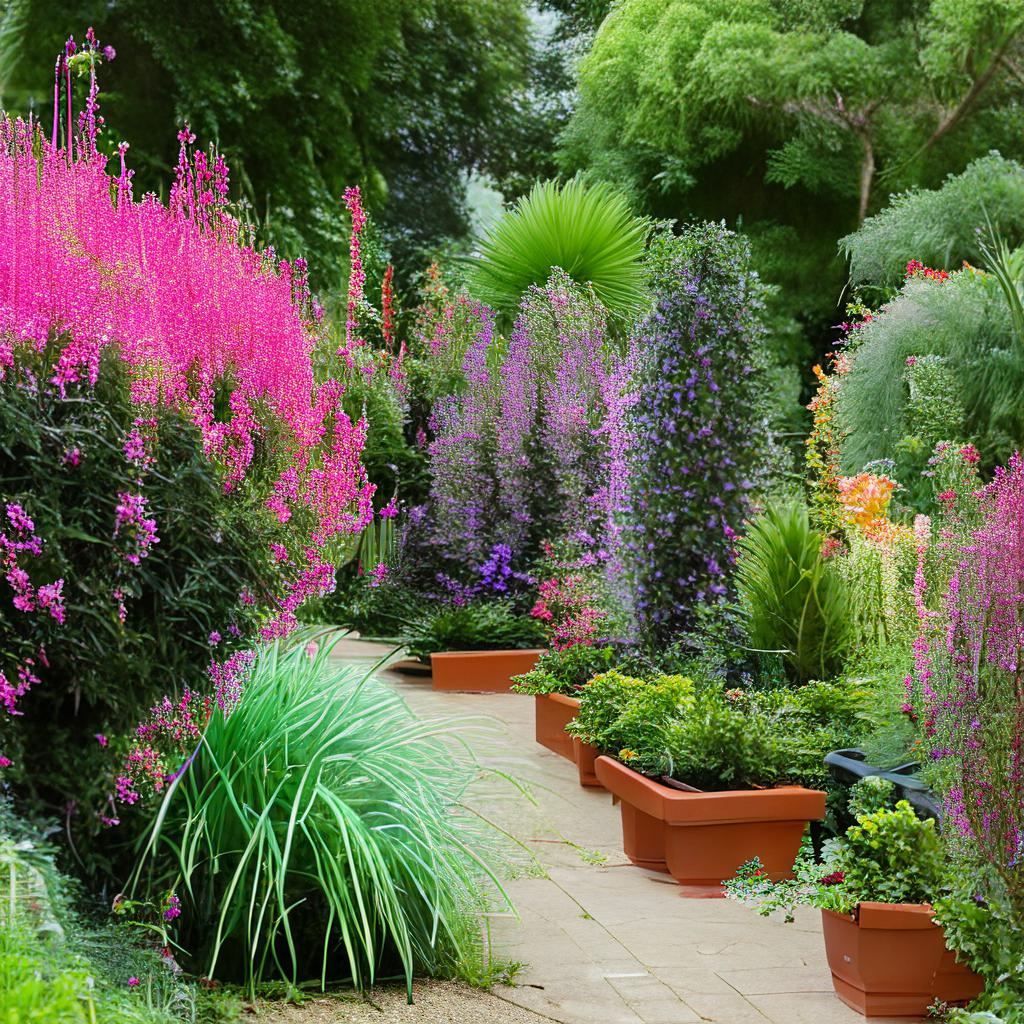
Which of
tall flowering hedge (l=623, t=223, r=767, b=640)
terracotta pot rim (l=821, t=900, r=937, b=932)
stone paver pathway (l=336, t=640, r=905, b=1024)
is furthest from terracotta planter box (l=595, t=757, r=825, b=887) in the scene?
tall flowering hedge (l=623, t=223, r=767, b=640)

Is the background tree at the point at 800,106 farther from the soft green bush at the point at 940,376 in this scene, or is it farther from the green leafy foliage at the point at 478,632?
the green leafy foliage at the point at 478,632

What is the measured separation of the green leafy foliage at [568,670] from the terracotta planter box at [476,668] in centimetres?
165

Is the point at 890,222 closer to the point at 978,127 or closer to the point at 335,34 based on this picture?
the point at 978,127

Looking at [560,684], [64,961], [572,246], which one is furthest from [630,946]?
[572,246]

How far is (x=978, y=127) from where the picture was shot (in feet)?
53.7

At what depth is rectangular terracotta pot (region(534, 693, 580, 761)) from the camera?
18.9ft

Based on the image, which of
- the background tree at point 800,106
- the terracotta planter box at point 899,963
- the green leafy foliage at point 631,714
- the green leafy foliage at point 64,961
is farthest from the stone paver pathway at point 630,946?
the background tree at point 800,106

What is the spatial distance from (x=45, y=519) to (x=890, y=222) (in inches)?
482

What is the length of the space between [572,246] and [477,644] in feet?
14.1

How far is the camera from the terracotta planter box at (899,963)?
2979 mm

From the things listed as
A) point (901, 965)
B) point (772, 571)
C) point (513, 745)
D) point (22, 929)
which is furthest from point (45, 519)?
point (513, 745)

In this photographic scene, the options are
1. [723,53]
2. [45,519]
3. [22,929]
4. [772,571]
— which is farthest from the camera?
[723,53]

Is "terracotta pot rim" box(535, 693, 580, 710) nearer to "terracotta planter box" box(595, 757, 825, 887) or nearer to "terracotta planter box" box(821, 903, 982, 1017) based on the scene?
"terracotta planter box" box(595, 757, 825, 887)

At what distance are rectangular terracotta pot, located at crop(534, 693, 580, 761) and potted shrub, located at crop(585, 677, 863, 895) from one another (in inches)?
41.2
